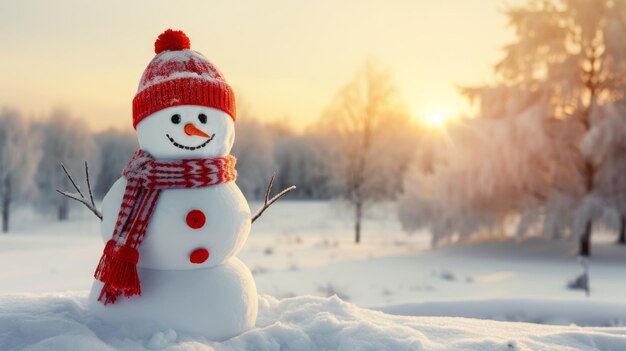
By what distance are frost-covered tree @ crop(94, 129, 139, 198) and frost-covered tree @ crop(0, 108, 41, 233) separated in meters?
6.51

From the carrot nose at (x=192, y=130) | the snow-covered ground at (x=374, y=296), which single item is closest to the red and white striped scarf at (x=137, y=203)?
the carrot nose at (x=192, y=130)

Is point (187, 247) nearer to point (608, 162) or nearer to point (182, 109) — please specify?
point (182, 109)

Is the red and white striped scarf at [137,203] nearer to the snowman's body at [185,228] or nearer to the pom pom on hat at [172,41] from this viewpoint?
the snowman's body at [185,228]

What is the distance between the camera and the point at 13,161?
72.6 feet

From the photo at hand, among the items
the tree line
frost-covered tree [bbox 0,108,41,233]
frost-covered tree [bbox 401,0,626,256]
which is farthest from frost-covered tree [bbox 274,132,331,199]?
frost-covered tree [bbox 401,0,626,256]

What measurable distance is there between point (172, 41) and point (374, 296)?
17.2 ft

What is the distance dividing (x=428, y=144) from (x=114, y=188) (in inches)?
491

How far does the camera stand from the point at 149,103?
3283 millimetres

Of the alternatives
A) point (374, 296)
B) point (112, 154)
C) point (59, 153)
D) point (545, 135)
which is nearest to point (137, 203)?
point (374, 296)

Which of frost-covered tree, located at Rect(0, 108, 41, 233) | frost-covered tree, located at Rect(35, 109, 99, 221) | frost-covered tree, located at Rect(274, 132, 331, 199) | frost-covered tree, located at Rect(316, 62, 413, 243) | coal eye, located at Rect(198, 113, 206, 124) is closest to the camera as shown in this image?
coal eye, located at Rect(198, 113, 206, 124)

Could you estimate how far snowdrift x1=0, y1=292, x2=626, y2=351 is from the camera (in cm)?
295

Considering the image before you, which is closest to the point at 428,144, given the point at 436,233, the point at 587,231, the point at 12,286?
the point at 436,233

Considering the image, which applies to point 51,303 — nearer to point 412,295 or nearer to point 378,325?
point 378,325

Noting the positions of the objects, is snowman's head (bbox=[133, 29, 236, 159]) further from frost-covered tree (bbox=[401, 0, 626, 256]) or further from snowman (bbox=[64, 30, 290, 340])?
frost-covered tree (bbox=[401, 0, 626, 256])
